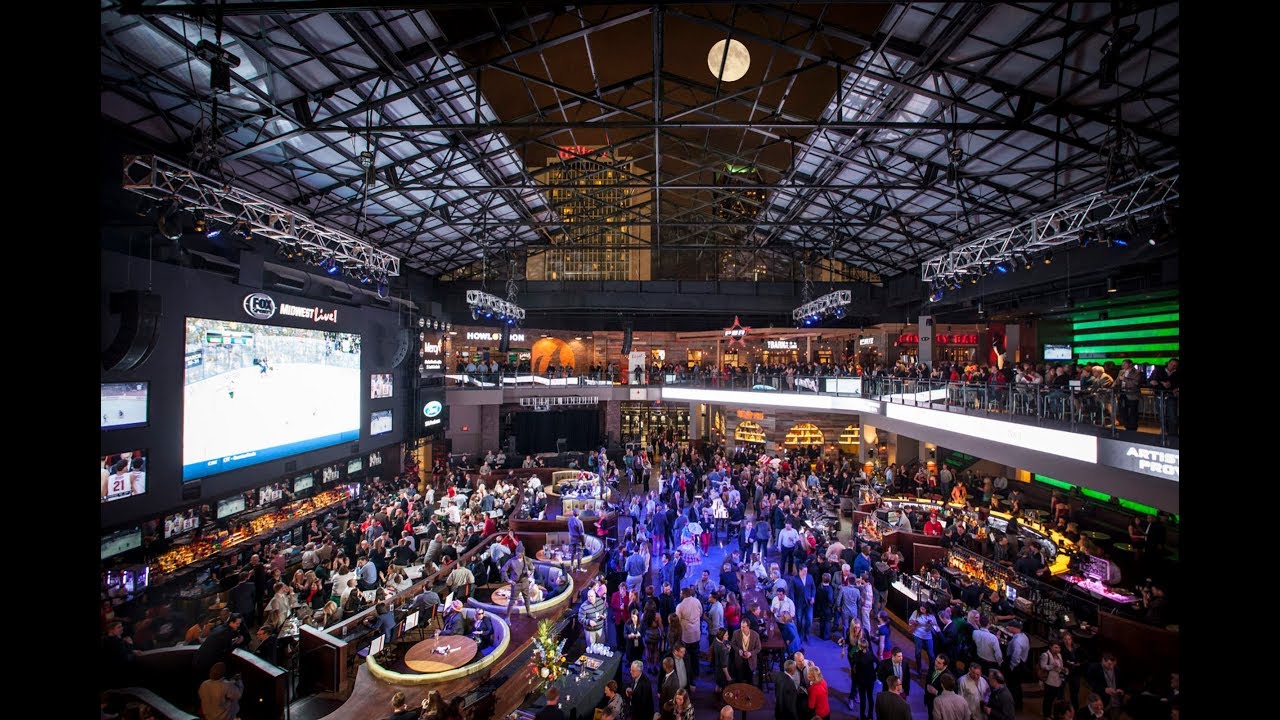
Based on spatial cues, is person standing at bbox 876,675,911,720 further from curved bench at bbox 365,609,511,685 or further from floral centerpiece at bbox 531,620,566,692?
curved bench at bbox 365,609,511,685

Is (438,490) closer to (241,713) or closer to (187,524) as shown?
(187,524)

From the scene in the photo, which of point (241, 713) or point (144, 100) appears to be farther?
point (144, 100)

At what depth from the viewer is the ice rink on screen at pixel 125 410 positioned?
9.15 metres

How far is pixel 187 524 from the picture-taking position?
10.7 metres

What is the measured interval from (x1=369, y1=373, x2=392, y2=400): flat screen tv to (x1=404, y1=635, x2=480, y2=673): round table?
11172 mm

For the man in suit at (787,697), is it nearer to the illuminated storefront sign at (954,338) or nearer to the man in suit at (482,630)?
the man in suit at (482,630)

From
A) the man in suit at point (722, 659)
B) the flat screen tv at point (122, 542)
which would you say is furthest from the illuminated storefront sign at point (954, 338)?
the flat screen tv at point (122, 542)

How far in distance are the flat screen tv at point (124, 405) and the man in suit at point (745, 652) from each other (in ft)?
34.9

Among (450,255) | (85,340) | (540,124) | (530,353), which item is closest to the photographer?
(85,340)

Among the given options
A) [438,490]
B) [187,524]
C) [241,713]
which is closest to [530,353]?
[438,490]

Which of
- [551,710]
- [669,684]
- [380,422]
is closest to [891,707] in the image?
[669,684]

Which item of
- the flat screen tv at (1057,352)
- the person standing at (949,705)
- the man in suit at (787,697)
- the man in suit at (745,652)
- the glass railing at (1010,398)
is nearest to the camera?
the person standing at (949,705)

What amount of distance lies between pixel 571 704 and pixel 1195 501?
20.4 feet

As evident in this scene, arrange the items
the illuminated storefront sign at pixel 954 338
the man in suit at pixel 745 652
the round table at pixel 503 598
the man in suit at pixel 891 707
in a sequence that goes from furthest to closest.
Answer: the illuminated storefront sign at pixel 954 338 < the round table at pixel 503 598 < the man in suit at pixel 745 652 < the man in suit at pixel 891 707
